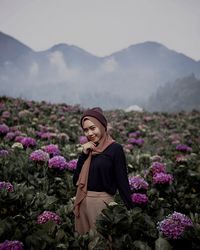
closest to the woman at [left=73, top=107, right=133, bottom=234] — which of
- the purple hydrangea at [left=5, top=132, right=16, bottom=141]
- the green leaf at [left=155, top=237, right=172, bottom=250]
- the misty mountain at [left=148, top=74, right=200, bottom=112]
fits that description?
the green leaf at [left=155, top=237, right=172, bottom=250]

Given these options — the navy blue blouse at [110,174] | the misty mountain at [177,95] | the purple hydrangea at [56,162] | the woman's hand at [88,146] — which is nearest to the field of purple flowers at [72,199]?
the purple hydrangea at [56,162]

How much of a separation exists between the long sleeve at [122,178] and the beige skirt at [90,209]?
123 mm

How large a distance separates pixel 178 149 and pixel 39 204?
3670 mm

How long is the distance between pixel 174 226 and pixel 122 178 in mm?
721

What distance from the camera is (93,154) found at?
→ 118 inches

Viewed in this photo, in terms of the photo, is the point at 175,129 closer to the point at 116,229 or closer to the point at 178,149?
the point at 178,149

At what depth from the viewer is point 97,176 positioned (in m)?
2.91

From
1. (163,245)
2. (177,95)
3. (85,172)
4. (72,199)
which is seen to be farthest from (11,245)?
(177,95)

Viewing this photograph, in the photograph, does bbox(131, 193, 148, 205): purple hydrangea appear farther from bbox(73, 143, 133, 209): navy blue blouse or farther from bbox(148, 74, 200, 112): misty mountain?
bbox(148, 74, 200, 112): misty mountain

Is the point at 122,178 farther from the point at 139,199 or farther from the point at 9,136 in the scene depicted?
the point at 9,136

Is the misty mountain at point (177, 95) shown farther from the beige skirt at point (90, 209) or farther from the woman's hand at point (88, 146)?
the beige skirt at point (90, 209)

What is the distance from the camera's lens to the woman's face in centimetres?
296

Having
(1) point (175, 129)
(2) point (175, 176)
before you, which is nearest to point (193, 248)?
(2) point (175, 176)

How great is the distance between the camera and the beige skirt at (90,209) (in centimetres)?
285
